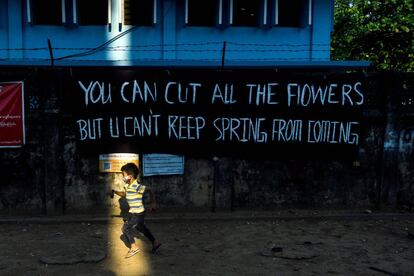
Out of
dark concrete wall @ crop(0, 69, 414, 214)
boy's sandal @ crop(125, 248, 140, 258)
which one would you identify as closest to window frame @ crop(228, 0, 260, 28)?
dark concrete wall @ crop(0, 69, 414, 214)

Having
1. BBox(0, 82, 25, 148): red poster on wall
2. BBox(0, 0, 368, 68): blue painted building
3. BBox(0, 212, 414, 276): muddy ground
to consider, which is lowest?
BBox(0, 212, 414, 276): muddy ground

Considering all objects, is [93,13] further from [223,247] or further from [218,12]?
[223,247]

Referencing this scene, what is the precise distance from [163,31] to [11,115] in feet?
21.4

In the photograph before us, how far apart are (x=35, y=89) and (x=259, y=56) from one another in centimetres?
755

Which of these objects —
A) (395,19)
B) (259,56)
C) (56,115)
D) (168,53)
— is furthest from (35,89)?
(395,19)

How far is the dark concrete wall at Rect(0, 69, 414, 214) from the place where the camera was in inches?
298

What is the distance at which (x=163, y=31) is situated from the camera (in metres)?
13.0

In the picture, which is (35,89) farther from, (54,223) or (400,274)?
(400,274)

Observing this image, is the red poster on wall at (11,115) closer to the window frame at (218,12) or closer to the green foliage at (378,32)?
the window frame at (218,12)

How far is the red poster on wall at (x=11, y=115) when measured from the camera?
742 centimetres

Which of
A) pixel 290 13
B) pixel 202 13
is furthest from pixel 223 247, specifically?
pixel 290 13

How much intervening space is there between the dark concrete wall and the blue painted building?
447 centimetres

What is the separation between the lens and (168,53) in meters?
12.9

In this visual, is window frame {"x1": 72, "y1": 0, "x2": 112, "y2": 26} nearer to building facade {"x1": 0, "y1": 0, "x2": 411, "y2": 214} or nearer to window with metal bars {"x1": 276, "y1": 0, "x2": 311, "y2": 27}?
building facade {"x1": 0, "y1": 0, "x2": 411, "y2": 214}
